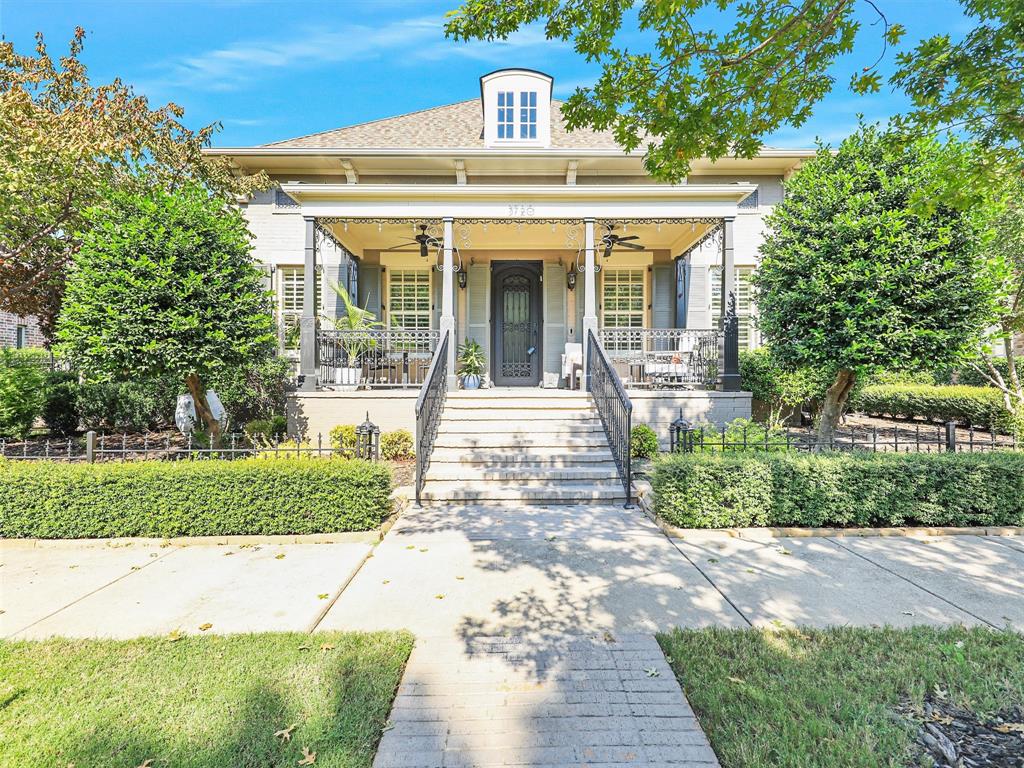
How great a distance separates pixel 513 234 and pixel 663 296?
4.24 meters

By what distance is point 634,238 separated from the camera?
10.6m

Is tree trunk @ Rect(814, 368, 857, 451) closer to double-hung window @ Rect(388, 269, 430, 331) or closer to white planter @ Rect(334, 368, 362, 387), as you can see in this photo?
white planter @ Rect(334, 368, 362, 387)

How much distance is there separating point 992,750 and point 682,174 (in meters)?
4.04

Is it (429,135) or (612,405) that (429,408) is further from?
(429,135)

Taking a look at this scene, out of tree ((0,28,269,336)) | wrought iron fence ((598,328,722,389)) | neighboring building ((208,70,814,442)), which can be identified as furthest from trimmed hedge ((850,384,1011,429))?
tree ((0,28,269,336))

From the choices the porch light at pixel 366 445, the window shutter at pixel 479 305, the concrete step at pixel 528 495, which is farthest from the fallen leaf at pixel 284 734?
the window shutter at pixel 479 305

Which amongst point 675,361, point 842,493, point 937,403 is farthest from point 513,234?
point 937,403

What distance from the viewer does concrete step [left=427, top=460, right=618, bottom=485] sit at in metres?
6.35

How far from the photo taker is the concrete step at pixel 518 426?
7.44 m

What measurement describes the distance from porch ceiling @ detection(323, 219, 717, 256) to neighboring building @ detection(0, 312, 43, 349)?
1742cm

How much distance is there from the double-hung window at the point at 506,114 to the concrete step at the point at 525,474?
906cm

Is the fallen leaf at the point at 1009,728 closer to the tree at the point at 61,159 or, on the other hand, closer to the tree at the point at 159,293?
the tree at the point at 159,293

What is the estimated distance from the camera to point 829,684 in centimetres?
248

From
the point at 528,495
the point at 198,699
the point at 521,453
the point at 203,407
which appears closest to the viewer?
the point at 198,699
